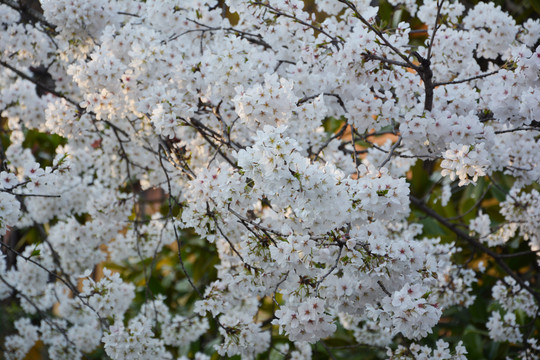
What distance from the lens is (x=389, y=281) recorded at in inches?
69.8

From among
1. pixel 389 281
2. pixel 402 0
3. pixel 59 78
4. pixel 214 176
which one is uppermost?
pixel 402 0

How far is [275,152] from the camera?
153 cm

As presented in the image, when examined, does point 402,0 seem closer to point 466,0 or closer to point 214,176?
point 466,0

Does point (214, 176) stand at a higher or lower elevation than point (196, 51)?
lower

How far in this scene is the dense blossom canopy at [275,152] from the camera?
174 cm

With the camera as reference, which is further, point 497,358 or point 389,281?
point 497,358

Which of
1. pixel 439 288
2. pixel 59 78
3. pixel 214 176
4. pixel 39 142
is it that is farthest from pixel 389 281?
pixel 39 142

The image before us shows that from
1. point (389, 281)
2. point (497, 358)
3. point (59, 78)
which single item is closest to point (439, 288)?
point (497, 358)

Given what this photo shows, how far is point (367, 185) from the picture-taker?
66.3 inches

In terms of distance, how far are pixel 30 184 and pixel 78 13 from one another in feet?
2.57

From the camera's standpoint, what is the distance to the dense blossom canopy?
1.74 meters

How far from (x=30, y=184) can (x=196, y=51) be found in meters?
0.97

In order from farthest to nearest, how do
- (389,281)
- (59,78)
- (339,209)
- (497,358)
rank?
(497,358), (59,78), (389,281), (339,209)

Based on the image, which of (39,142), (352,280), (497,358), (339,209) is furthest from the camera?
(39,142)
